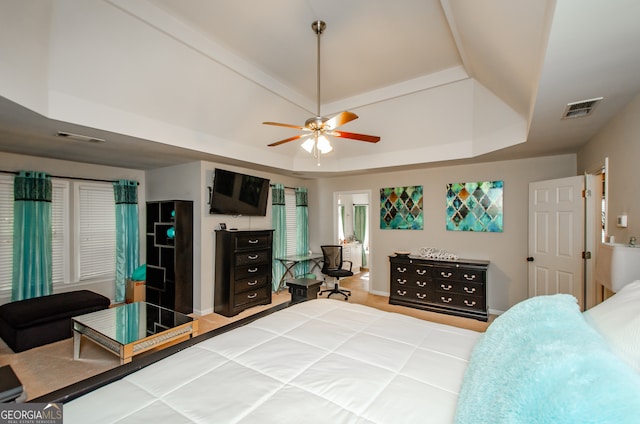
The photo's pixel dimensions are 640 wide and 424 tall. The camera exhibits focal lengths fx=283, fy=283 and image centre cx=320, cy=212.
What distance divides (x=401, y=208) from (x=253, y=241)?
2694mm

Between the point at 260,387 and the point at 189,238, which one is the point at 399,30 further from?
the point at 189,238

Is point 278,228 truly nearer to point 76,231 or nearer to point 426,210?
point 426,210

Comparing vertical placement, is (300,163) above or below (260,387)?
above

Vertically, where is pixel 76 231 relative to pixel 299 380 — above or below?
above

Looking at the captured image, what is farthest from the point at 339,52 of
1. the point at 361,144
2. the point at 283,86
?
the point at 361,144

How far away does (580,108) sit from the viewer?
2.28 metres

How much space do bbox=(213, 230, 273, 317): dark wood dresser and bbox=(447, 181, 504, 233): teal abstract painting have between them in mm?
3135

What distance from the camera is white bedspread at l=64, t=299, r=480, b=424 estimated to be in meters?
1.06

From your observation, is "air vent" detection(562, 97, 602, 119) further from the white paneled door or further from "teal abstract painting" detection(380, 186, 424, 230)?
"teal abstract painting" detection(380, 186, 424, 230)

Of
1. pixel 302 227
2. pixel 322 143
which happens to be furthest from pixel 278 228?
pixel 322 143

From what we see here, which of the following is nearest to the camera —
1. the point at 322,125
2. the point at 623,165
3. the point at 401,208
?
the point at 623,165

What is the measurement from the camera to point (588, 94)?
201 cm

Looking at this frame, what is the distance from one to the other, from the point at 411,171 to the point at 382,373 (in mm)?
4251

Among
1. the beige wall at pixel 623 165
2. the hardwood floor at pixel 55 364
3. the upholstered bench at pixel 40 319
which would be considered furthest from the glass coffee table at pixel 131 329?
the beige wall at pixel 623 165
